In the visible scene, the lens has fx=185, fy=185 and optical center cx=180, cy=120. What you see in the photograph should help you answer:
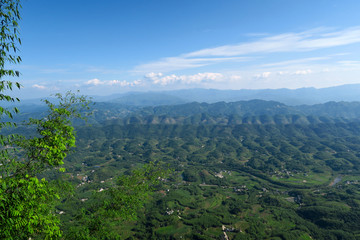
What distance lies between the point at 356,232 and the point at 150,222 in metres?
152

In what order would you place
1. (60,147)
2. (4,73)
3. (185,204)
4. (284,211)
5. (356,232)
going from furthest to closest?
(185,204) < (284,211) < (356,232) < (60,147) < (4,73)

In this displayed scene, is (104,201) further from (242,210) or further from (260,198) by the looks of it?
(260,198)

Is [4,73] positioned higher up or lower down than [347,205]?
higher up

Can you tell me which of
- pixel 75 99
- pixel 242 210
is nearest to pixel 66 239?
pixel 75 99

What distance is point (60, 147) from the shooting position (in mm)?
13438

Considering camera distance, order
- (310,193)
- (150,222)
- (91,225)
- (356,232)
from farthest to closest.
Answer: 1. (310,193)
2. (150,222)
3. (356,232)
4. (91,225)

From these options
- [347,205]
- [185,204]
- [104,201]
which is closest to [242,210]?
[185,204]

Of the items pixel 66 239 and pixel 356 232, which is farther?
pixel 356 232

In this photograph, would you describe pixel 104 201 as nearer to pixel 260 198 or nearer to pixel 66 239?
pixel 66 239

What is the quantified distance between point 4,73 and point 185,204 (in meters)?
186

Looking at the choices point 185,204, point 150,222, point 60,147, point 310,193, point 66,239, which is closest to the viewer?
point 60,147

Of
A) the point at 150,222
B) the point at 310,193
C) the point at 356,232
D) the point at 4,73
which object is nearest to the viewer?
the point at 4,73

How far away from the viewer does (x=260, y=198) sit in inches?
7333

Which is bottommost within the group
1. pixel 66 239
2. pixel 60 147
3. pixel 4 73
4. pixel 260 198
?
pixel 260 198
